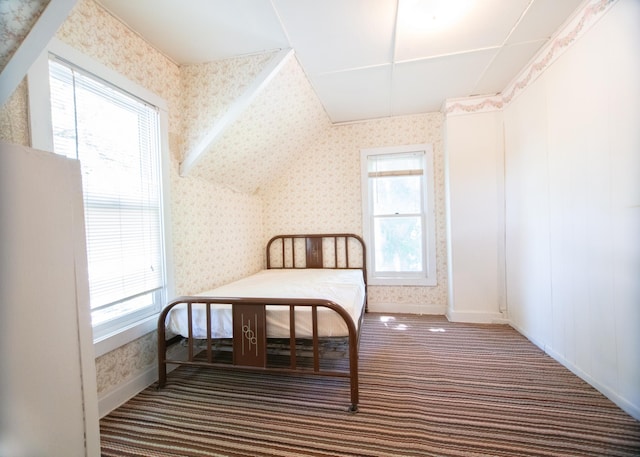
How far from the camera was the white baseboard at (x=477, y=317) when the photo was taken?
2.79 meters

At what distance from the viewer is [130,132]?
1790 mm

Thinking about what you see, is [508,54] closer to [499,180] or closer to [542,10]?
[542,10]

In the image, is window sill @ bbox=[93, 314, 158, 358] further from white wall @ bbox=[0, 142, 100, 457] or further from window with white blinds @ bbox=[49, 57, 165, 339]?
white wall @ bbox=[0, 142, 100, 457]

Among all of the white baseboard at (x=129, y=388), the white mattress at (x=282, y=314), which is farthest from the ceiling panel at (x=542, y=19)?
the white baseboard at (x=129, y=388)

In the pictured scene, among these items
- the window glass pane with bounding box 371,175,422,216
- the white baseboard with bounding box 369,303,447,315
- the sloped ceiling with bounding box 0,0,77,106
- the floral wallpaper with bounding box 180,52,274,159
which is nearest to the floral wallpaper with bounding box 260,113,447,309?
the white baseboard with bounding box 369,303,447,315

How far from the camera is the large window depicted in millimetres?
3215

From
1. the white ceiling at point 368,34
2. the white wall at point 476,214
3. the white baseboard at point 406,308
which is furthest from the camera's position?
the white baseboard at point 406,308

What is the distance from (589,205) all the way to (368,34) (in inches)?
72.2

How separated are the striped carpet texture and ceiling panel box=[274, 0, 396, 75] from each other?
2.42 m

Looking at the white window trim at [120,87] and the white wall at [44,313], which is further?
the white window trim at [120,87]

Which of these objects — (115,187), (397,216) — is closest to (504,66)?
(397,216)

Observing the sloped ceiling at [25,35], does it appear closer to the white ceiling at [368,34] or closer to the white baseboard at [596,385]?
the white ceiling at [368,34]

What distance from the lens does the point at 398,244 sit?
3.30 metres

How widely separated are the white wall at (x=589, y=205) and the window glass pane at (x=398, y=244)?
1.10 metres
